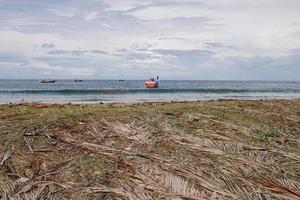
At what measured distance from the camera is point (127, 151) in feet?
21.9

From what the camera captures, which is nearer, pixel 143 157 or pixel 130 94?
pixel 143 157

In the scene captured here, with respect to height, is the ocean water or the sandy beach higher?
the sandy beach

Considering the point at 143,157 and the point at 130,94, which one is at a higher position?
the point at 143,157

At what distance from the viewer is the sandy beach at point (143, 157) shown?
5480mm

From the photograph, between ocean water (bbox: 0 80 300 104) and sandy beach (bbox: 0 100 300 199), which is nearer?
sandy beach (bbox: 0 100 300 199)

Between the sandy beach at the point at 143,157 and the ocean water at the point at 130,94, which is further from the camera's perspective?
the ocean water at the point at 130,94

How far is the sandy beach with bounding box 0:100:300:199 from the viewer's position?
5480 millimetres

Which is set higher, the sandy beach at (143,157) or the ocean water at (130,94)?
the sandy beach at (143,157)

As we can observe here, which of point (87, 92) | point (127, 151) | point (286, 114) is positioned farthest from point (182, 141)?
point (87, 92)

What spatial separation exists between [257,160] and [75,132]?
3338 mm

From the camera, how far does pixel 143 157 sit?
21.2 ft

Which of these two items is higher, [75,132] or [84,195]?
[75,132]

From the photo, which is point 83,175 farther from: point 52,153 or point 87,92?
point 87,92

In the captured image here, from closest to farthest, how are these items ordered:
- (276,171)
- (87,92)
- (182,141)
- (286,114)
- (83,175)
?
(83,175) → (276,171) → (182,141) → (286,114) → (87,92)
